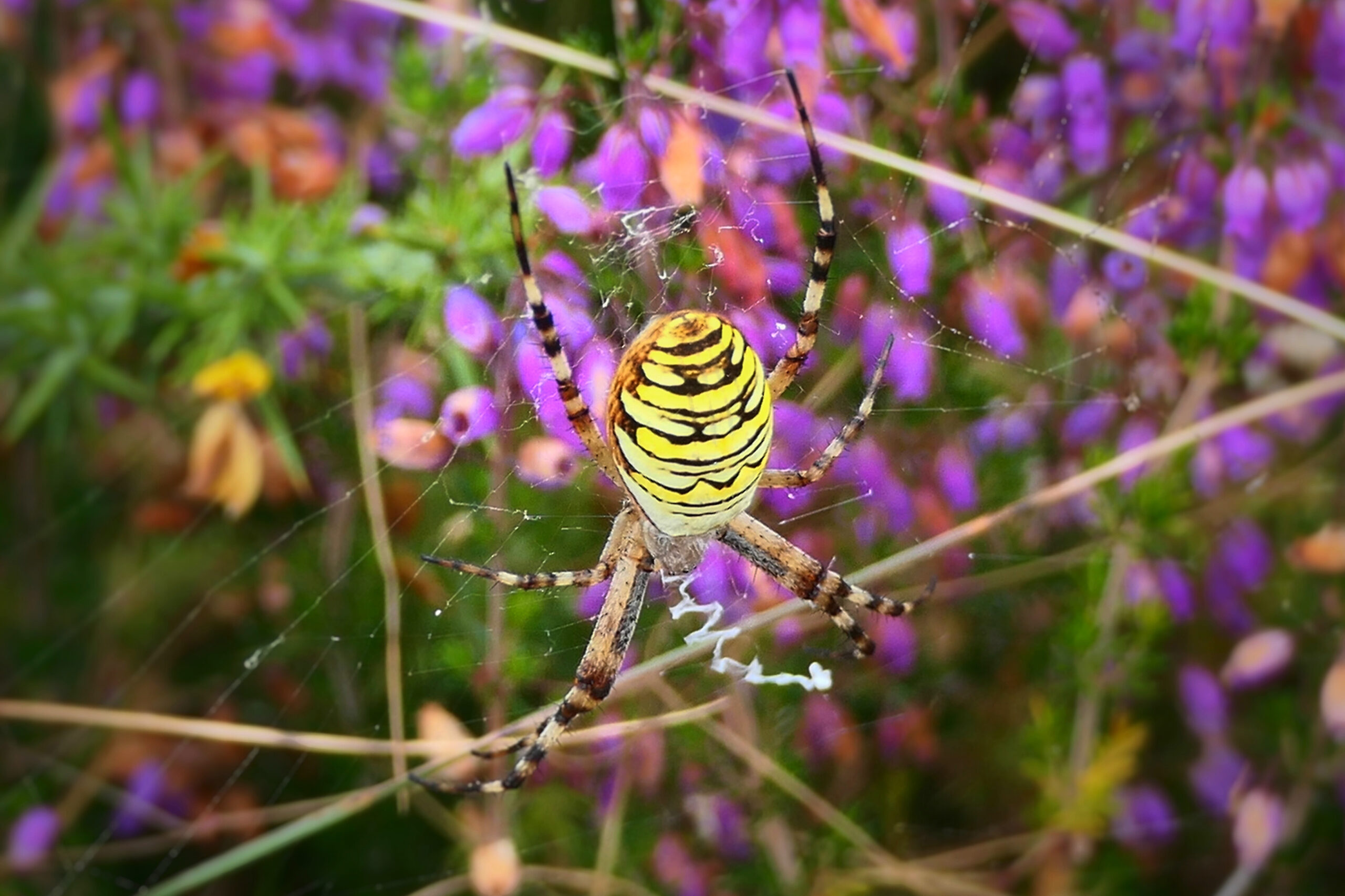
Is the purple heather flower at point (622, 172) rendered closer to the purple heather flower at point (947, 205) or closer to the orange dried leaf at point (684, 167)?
the orange dried leaf at point (684, 167)

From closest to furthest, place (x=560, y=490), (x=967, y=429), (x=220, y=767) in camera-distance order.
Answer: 1. (x=560, y=490)
2. (x=967, y=429)
3. (x=220, y=767)

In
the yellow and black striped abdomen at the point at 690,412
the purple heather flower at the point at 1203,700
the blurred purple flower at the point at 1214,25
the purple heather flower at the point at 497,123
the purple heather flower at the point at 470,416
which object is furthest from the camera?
the purple heather flower at the point at 1203,700

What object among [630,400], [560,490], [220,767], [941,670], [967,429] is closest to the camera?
[630,400]

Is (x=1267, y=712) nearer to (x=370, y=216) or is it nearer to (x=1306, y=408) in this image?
(x=1306, y=408)

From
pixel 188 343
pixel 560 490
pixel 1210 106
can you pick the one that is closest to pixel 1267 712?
pixel 1210 106

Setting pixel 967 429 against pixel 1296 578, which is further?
pixel 1296 578

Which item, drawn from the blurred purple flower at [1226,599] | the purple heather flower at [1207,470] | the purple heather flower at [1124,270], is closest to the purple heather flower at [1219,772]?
the blurred purple flower at [1226,599]
